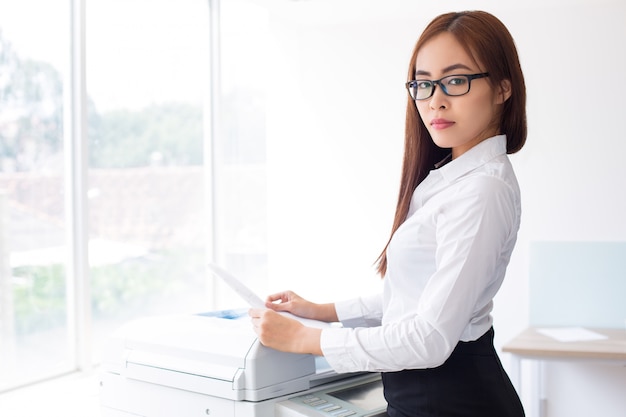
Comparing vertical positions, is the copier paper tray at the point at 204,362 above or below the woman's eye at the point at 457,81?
below

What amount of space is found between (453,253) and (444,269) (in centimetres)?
3

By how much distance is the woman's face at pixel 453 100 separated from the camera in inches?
50.6

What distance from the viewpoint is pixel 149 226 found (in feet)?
10.8

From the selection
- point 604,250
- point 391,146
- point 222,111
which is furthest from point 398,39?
point 604,250

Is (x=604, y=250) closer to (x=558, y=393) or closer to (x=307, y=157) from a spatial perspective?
(x=558, y=393)

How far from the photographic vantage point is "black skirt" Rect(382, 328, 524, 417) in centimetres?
128

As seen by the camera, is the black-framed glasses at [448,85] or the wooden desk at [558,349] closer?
the black-framed glasses at [448,85]

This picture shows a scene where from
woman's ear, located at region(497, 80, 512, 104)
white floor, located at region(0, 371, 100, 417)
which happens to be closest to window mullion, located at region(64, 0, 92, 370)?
white floor, located at region(0, 371, 100, 417)

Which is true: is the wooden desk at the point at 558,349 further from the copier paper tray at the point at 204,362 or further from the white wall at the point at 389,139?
the copier paper tray at the point at 204,362

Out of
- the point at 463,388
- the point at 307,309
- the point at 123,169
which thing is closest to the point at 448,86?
the point at 463,388

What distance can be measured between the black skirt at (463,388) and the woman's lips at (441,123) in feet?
1.35

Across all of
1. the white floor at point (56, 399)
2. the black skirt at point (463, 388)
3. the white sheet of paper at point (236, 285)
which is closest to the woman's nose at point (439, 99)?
the black skirt at point (463, 388)

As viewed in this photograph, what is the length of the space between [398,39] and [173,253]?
1.62 meters

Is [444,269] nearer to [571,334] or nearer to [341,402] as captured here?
[341,402]
